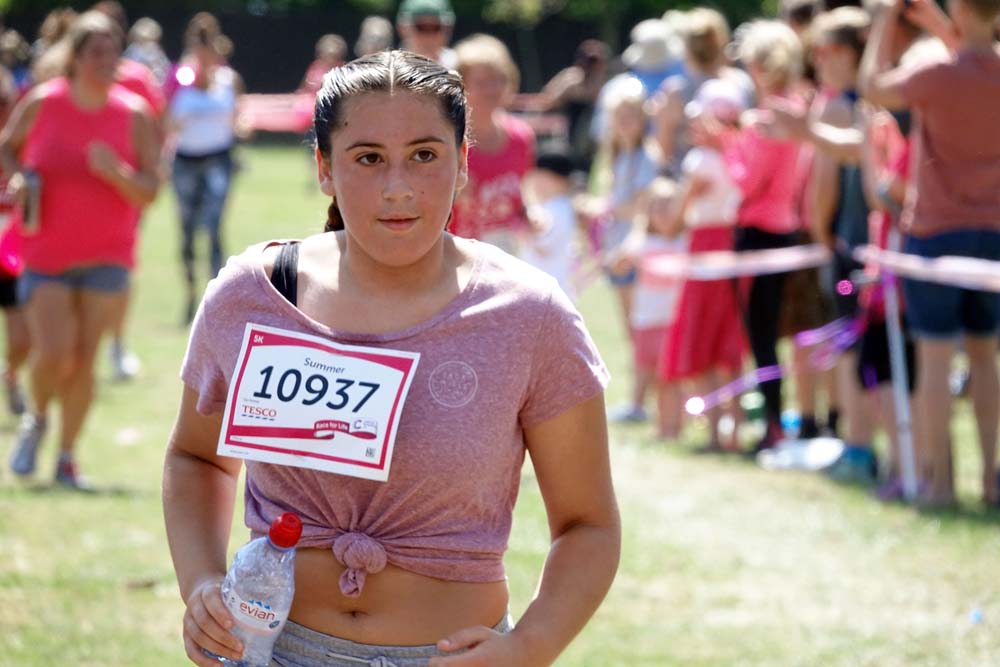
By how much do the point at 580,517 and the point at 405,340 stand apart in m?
0.46

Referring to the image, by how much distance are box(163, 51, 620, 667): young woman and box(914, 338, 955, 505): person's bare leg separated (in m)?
4.89

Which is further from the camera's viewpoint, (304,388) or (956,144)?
(956,144)

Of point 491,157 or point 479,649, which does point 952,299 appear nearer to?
point 491,157

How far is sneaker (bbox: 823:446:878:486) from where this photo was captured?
331 inches

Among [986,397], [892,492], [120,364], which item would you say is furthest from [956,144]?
[120,364]

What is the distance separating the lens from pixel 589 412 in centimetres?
274

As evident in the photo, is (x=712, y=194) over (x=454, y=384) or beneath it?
beneath

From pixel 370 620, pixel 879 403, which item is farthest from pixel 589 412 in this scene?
pixel 879 403

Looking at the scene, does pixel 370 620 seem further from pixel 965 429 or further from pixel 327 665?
pixel 965 429

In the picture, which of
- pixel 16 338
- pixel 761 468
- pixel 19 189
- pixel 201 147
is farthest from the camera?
pixel 201 147

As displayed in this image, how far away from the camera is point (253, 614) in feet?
8.46

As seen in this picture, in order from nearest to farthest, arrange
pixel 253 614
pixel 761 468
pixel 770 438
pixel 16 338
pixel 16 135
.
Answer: pixel 253 614, pixel 16 135, pixel 761 468, pixel 770 438, pixel 16 338

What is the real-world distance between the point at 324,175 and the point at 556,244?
22.5 feet

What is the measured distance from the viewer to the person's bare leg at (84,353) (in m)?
8.20
